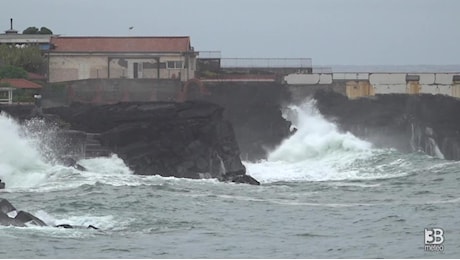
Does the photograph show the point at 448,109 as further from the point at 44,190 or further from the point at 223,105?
the point at 44,190

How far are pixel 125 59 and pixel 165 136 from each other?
35.8ft

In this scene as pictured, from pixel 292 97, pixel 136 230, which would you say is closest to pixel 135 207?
pixel 136 230

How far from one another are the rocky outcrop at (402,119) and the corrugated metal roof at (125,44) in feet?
22.9

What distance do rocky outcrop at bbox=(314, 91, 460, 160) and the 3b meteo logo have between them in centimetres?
2955

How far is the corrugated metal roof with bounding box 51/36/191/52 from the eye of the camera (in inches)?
2522

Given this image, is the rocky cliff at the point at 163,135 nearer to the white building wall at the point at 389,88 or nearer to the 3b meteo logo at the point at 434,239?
the white building wall at the point at 389,88

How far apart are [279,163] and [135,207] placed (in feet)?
71.9

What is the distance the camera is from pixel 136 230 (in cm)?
3488

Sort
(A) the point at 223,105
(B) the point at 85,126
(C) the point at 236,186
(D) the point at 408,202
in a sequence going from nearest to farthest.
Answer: (D) the point at 408,202
(C) the point at 236,186
(B) the point at 85,126
(A) the point at 223,105

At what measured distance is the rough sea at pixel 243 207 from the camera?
104 ft

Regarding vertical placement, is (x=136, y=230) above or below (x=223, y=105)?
below

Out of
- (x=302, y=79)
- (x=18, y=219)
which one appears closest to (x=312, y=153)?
(x=302, y=79)

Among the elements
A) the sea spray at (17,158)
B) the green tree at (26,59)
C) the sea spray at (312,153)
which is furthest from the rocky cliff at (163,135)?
the green tree at (26,59)

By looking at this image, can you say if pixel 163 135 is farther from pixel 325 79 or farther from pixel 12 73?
pixel 325 79
